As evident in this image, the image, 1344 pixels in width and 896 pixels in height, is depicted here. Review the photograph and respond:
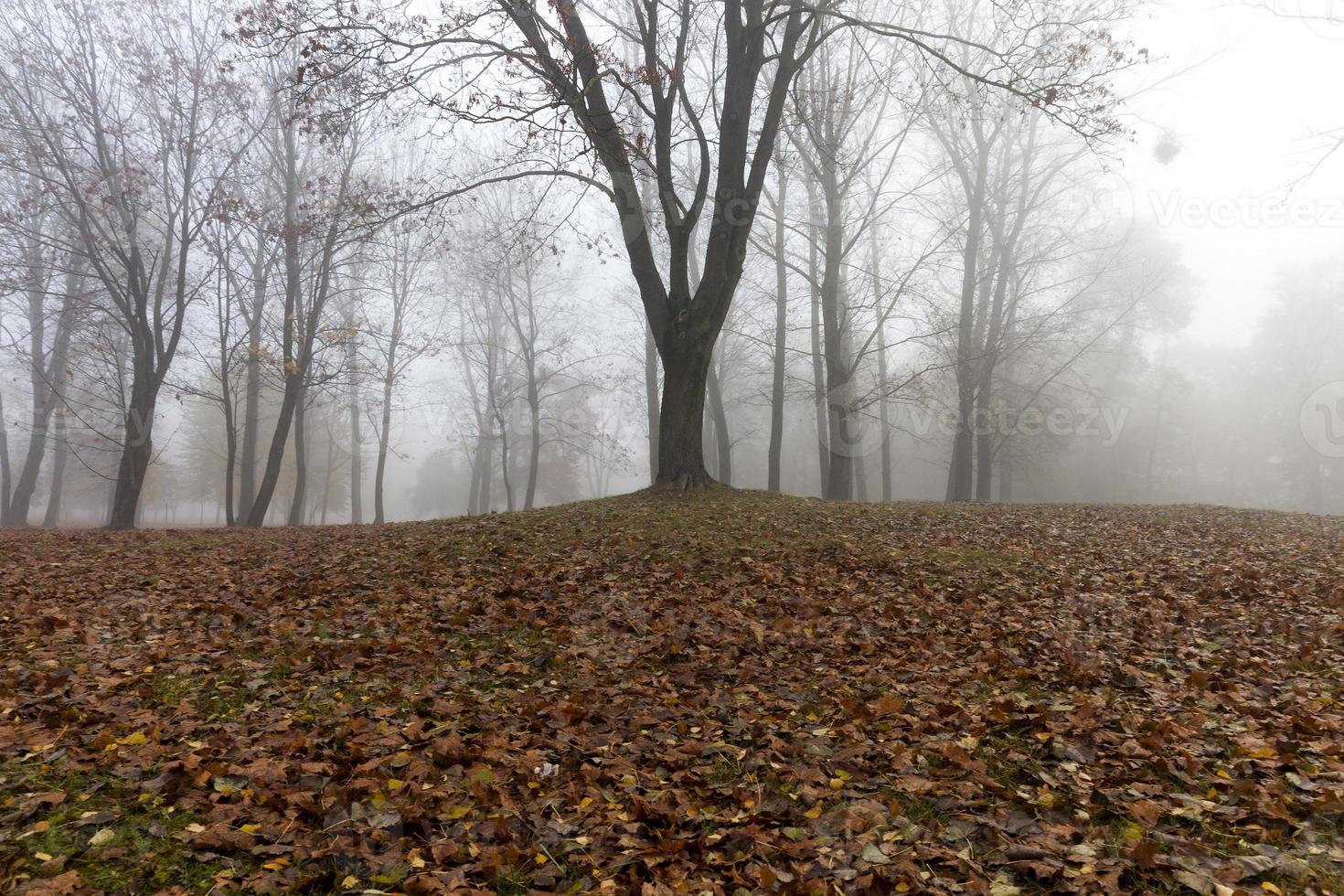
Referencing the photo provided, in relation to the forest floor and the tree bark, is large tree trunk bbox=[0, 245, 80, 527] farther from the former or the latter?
the forest floor

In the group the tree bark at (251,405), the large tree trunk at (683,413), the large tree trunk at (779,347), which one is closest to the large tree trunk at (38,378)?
the tree bark at (251,405)

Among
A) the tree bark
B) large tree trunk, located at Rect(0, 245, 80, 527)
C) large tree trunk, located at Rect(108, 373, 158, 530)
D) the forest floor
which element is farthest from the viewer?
large tree trunk, located at Rect(0, 245, 80, 527)

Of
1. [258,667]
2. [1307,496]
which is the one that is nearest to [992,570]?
[258,667]

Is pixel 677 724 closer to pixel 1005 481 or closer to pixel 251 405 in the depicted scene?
pixel 251 405

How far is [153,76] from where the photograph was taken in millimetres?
13664

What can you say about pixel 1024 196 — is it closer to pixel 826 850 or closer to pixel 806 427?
pixel 826 850

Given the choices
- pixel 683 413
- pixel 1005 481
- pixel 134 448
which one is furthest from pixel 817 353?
pixel 134 448

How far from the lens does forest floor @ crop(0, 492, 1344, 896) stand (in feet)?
9.16

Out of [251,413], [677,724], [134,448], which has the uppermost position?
[251,413]

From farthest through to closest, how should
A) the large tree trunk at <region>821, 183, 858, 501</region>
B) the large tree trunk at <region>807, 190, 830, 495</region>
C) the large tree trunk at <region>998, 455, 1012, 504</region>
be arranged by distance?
the large tree trunk at <region>998, 455, 1012, 504</region>, the large tree trunk at <region>807, 190, 830, 495</region>, the large tree trunk at <region>821, 183, 858, 501</region>

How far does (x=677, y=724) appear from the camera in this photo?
4.08 metres

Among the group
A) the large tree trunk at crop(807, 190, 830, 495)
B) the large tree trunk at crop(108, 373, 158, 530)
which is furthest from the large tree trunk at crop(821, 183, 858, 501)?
the large tree trunk at crop(108, 373, 158, 530)

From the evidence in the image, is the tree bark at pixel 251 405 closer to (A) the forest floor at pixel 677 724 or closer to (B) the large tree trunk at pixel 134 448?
(B) the large tree trunk at pixel 134 448

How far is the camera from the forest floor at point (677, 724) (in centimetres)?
279
